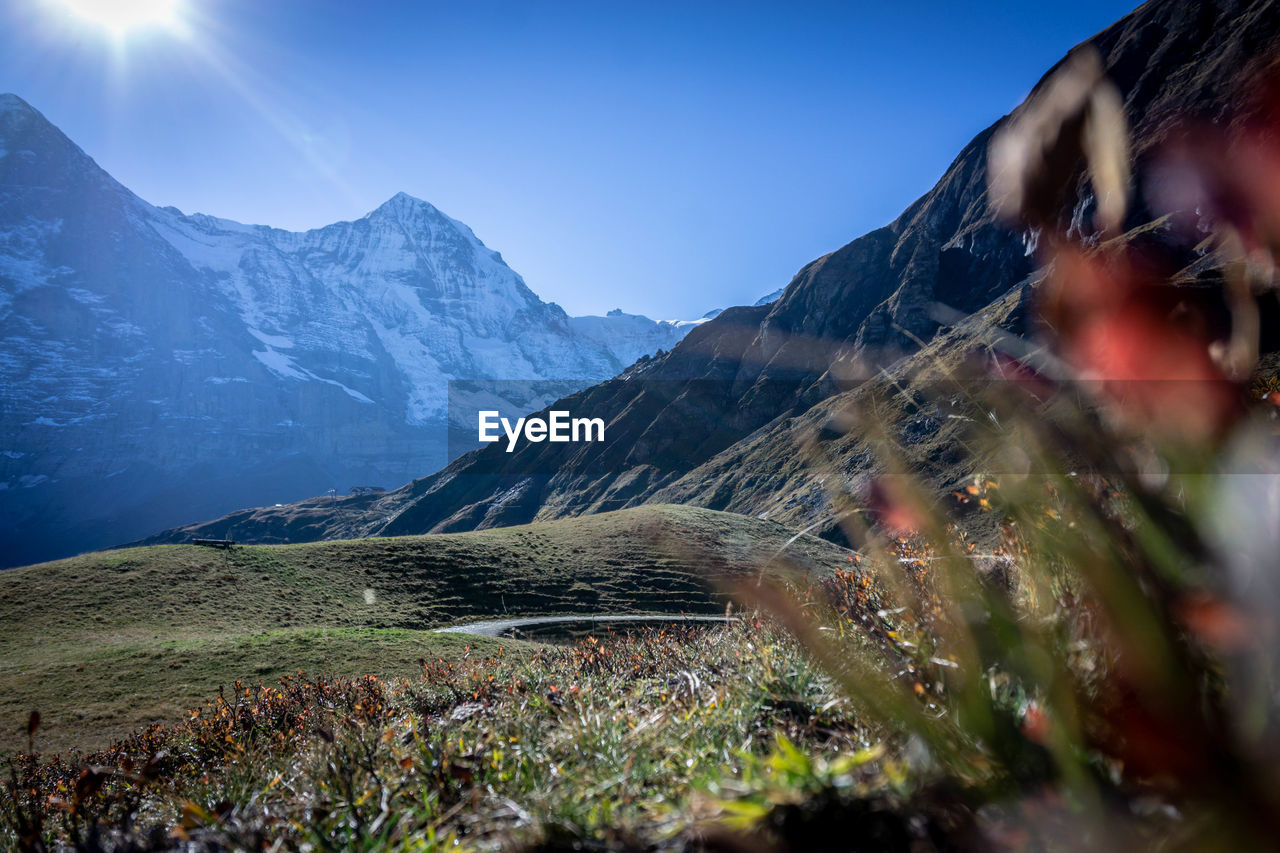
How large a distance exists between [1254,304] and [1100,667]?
1288 mm

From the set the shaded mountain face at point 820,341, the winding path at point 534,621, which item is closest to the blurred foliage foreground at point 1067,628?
the winding path at point 534,621

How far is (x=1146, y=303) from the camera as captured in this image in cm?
172

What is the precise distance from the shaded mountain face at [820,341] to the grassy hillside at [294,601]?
175 feet

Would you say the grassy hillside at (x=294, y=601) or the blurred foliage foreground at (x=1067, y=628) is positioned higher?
the blurred foliage foreground at (x=1067, y=628)

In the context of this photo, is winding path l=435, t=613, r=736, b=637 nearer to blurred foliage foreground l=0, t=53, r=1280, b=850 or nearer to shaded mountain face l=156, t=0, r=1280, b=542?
blurred foliage foreground l=0, t=53, r=1280, b=850

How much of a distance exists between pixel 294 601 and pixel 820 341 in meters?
154

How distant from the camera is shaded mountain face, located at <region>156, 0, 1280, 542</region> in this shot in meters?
114

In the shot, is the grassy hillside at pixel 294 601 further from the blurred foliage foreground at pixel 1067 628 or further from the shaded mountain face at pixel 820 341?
the shaded mountain face at pixel 820 341

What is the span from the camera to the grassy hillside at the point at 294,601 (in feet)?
82.2

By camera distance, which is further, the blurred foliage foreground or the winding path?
the winding path

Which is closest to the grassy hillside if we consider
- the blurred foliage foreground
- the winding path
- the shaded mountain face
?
the winding path

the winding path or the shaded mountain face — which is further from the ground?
the shaded mountain face

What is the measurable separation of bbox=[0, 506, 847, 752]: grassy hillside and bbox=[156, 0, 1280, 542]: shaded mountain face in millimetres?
53251

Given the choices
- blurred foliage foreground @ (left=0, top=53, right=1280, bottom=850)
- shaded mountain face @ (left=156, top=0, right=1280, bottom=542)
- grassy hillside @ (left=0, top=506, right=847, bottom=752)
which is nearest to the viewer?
blurred foliage foreground @ (left=0, top=53, right=1280, bottom=850)
